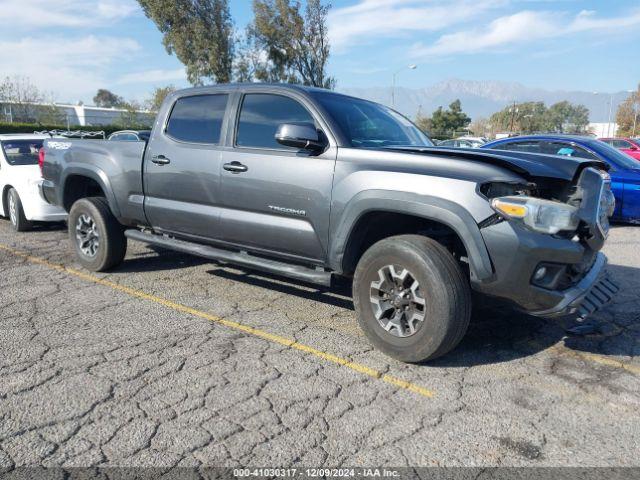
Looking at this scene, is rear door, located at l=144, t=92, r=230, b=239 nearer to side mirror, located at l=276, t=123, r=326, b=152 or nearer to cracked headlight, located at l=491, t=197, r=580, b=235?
side mirror, located at l=276, t=123, r=326, b=152

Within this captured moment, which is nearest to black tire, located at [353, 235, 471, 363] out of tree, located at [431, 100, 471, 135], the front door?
the front door

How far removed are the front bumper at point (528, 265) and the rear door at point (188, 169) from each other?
8.02 ft

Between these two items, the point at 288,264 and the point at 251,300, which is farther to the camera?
the point at 251,300

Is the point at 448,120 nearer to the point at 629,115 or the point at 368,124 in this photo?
the point at 629,115

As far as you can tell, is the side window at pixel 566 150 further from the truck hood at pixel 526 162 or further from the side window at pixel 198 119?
the side window at pixel 198 119

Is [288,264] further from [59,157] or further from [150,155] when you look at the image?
[59,157]

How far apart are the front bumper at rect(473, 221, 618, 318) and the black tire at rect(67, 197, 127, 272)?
3.97 metres

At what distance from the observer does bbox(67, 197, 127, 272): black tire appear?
574 centimetres

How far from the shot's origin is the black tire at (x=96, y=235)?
5.74 meters

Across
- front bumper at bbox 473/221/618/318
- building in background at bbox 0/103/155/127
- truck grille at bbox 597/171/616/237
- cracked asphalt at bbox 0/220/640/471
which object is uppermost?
building in background at bbox 0/103/155/127

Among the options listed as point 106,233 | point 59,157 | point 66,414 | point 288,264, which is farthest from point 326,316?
point 59,157

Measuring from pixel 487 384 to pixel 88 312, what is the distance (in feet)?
10.8

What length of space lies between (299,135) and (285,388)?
175 centimetres

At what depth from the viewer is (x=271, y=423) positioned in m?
2.92
